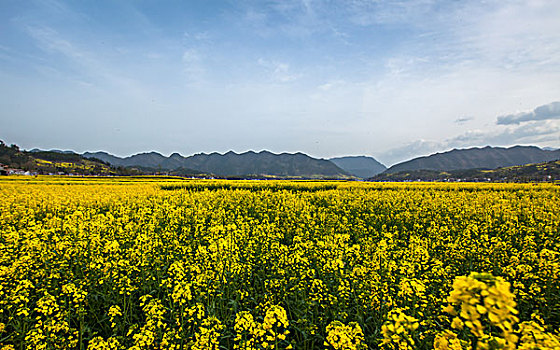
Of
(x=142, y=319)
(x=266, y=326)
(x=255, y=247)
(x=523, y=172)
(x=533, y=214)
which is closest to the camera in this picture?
(x=266, y=326)

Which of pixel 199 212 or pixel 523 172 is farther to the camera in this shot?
pixel 523 172

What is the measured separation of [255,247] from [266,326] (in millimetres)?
4233

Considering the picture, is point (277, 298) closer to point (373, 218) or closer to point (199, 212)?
point (199, 212)

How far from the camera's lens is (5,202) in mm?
12680

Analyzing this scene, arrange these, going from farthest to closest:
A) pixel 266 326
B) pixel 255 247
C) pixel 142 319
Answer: pixel 255 247
pixel 142 319
pixel 266 326

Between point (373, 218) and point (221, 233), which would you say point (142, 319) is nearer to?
point (221, 233)

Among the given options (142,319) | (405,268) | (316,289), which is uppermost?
(405,268)

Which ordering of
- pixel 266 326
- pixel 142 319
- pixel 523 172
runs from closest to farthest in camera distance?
1. pixel 266 326
2. pixel 142 319
3. pixel 523 172

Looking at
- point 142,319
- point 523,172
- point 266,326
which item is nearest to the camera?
point 266,326

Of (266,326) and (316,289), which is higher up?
(266,326)

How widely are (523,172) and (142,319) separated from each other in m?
172

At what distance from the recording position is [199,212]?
12.2m

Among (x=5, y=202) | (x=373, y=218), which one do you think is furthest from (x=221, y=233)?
(x=5, y=202)

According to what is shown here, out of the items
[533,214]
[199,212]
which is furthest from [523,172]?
[199,212]
